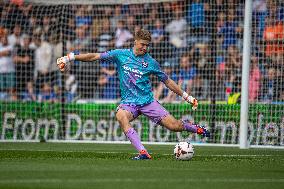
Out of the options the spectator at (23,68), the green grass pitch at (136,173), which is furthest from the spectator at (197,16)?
the green grass pitch at (136,173)

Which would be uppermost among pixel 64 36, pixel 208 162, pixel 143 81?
pixel 64 36

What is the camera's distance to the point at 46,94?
20.4 meters

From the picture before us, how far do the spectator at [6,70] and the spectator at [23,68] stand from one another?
127 mm

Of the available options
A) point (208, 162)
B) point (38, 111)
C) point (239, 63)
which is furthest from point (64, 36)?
point (208, 162)

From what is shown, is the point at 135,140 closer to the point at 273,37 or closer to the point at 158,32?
the point at 273,37

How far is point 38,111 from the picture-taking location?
63.3 ft

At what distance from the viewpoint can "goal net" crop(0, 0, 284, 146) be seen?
712 inches

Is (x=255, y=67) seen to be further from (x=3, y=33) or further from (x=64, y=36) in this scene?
(x=3, y=33)

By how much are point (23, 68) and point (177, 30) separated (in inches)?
155

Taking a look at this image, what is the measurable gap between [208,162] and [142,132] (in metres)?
7.55

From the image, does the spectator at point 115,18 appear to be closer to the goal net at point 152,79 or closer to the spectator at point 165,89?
the goal net at point 152,79

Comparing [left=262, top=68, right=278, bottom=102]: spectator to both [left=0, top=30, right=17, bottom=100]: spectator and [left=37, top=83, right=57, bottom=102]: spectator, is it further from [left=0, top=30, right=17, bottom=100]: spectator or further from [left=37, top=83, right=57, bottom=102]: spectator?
[left=0, top=30, right=17, bottom=100]: spectator

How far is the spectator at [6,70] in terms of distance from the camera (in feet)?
67.0

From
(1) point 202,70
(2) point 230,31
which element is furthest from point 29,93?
(2) point 230,31
